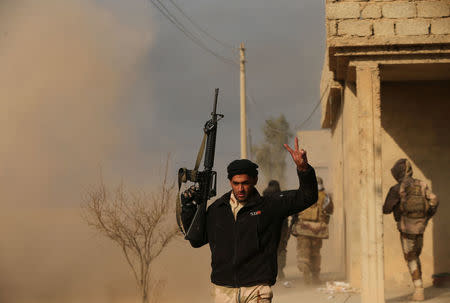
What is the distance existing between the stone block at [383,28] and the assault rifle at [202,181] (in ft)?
13.2

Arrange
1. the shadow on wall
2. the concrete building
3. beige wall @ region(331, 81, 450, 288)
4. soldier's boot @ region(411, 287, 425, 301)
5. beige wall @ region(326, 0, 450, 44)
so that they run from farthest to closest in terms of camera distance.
Result: the shadow on wall < beige wall @ region(331, 81, 450, 288) < soldier's boot @ region(411, 287, 425, 301) < beige wall @ region(326, 0, 450, 44) < the concrete building

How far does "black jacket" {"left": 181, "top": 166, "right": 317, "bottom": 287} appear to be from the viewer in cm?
380

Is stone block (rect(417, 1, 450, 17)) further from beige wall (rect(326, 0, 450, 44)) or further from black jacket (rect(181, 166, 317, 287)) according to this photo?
black jacket (rect(181, 166, 317, 287))

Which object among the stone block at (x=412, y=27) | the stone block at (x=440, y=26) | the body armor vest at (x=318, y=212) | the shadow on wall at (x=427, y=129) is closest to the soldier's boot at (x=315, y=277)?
the body armor vest at (x=318, y=212)

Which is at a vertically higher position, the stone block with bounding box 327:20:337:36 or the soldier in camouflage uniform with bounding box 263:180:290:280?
the stone block with bounding box 327:20:337:36

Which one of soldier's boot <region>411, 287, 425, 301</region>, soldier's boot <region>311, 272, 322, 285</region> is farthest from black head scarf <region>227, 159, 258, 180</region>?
soldier's boot <region>311, 272, 322, 285</region>

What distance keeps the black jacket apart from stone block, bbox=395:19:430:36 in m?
4.53

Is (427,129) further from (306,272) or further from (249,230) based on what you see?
(249,230)

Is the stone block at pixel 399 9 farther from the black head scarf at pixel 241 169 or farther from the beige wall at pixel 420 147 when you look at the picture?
the black head scarf at pixel 241 169

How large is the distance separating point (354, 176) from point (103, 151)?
11.8 meters

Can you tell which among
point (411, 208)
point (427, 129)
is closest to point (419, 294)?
point (411, 208)

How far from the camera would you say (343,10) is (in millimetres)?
7926

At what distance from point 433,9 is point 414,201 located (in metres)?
2.44

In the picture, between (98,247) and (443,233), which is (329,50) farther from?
(98,247)
